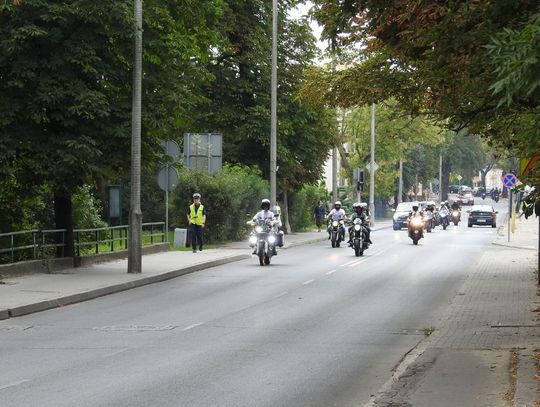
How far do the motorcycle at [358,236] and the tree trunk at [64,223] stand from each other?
35.6ft

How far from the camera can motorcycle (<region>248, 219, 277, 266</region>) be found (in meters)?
28.2

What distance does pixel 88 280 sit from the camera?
21578mm

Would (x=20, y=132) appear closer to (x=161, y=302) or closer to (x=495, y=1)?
(x=161, y=302)

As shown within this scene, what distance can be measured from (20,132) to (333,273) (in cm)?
837

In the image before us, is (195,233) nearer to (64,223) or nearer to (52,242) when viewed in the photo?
(64,223)

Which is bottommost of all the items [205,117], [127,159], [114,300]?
[114,300]

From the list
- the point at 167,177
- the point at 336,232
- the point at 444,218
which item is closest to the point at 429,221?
the point at 444,218

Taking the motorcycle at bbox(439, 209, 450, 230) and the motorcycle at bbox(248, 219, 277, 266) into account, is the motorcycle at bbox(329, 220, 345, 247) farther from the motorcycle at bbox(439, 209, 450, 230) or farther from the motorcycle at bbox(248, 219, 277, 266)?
the motorcycle at bbox(439, 209, 450, 230)

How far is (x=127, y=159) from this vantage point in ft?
78.2

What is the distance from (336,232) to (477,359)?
28.4 metres

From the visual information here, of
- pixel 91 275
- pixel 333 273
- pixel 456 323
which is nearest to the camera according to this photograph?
pixel 456 323

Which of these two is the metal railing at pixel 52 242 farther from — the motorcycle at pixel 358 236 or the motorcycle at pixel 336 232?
the motorcycle at pixel 336 232

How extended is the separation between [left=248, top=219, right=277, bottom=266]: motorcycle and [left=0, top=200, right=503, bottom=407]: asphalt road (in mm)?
3609

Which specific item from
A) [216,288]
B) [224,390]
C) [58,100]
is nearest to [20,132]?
[58,100]
